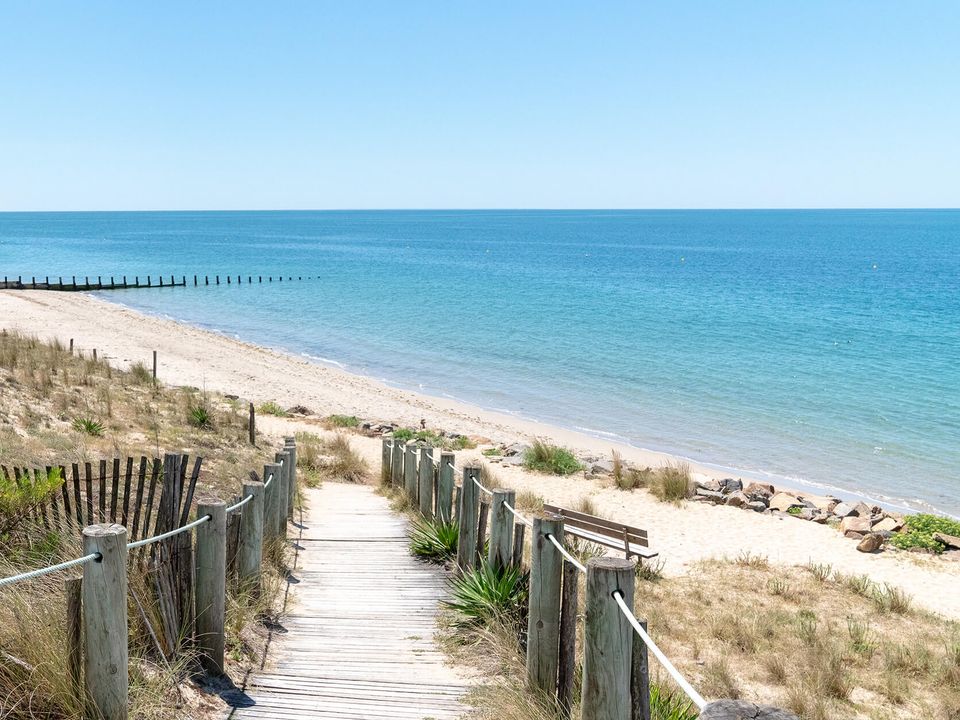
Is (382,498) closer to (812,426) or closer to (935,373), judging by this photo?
(812,426)

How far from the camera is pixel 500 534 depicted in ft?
23.7

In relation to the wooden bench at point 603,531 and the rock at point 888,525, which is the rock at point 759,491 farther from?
the wooden bench at point 603,531

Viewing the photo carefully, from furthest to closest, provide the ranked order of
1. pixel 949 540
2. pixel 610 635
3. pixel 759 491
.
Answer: pixel 759 491 < pixel 949 540 < pixel 610 635

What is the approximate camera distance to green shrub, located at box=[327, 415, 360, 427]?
80.3 ft

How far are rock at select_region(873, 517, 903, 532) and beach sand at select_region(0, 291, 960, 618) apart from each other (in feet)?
2.91

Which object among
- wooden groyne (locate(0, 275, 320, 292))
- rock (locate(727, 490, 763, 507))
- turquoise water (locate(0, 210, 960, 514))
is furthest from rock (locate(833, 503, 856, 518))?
wooden groyne (locate(0, 275, 320, 292))

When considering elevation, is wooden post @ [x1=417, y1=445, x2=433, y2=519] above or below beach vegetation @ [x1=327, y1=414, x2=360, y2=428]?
above

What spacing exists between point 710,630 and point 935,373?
102ft

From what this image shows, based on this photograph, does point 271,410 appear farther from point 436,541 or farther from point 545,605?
point 545,605

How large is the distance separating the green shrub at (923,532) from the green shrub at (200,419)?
45.4 ft

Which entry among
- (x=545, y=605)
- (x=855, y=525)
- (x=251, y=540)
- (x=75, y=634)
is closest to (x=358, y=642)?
(x=251, y=540)

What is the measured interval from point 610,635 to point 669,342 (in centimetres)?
4073

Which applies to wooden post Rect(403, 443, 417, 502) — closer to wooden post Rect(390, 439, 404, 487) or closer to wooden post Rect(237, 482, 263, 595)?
wooden post Rect(390, 439, 404, 487)

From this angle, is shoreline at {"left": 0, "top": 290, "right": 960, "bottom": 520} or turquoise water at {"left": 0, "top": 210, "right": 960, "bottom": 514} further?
turquoise water at {"left": 0, "top": 210, "right": 960, "bottom": 514}
